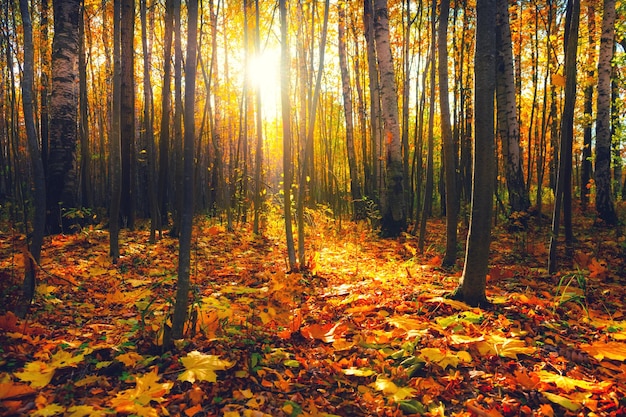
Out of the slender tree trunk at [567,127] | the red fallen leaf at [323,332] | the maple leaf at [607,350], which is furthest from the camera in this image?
the slender tree trunk at [567,127]

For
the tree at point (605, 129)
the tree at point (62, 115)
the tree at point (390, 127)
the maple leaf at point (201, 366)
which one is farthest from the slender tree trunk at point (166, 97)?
the tree at point (605, 129)

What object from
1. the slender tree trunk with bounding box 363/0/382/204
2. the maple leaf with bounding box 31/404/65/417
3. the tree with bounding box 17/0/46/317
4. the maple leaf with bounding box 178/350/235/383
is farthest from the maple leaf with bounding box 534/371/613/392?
the slender tree trunk with bounding box 363/0/382/204

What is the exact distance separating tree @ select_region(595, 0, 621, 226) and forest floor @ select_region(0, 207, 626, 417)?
164 inches

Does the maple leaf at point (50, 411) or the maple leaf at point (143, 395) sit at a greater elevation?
the maple leaf at point (50, 411)

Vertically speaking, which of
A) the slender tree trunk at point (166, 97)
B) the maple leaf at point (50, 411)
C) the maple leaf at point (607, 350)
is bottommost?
the maple leaf at point (607, 350)

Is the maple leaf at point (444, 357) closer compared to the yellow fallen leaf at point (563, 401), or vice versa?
the yellow fallen leaf at point (563, 401)

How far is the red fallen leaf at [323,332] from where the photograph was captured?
2.62 metres

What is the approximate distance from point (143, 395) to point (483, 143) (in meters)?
2.94

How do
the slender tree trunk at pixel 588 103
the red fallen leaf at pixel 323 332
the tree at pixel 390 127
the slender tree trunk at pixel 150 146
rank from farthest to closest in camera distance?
the slender tree trunk at pixel 588 103
the tree at pixel 390 127
the slender tree trunk at pixel 150 146
the red fallen leaf at pixel 323 332

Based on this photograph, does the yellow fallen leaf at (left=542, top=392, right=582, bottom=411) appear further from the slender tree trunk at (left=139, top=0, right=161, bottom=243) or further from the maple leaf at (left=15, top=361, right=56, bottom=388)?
the slender tree trunk at (left=139, top=0, right=161, bottom=243)

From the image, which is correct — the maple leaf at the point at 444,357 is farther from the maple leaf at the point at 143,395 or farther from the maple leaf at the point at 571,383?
the maple leaf at the point at 143,395

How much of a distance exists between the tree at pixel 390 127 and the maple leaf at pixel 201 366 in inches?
220

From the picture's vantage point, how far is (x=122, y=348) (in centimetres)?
222

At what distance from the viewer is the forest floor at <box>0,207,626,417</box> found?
1800 mm
